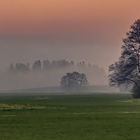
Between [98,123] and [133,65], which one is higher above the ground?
[133,65]

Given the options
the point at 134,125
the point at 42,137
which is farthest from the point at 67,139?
the point at 134,125

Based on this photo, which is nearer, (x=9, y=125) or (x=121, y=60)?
(x=9, y=125)

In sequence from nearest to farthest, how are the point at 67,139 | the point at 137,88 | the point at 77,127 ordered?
the point at 67,139, the point at 77,127, the point at 137,88

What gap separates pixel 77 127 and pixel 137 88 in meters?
80.6

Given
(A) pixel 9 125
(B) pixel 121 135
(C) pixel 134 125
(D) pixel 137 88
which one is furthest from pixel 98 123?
(D) pixel 137 88

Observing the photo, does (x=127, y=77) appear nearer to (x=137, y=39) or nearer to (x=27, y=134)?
(x=137, y=39)

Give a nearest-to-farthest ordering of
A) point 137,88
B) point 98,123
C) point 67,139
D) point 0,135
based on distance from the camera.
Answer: point 67,139
point 0,135
point 98,123
point 137,88

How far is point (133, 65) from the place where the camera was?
127 meters

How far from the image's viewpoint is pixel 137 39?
12988 cm

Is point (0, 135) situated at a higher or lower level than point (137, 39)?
lower

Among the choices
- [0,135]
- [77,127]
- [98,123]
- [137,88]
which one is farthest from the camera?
[137,88]

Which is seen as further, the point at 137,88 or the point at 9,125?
the point at 137,88

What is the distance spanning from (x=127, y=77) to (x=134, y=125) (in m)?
81.7

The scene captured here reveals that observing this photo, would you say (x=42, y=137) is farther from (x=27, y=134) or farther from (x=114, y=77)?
(x=114, y=77)
